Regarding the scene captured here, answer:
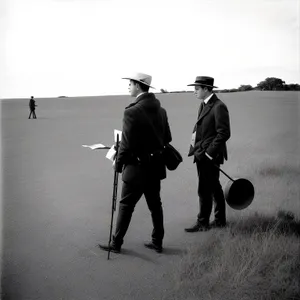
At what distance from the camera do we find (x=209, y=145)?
4242 millimetres


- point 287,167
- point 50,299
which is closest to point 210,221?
point 50,299

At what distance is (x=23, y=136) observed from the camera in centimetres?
1389

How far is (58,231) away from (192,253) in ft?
5.70

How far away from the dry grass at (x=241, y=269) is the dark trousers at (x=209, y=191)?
1.58 ft

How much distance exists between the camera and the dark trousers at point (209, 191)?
14.5ft

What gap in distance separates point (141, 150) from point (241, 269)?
55.4 inches

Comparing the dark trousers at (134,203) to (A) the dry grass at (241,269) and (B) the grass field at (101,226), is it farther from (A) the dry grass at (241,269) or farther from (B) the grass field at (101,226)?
(A) the dry grass at (241,269)

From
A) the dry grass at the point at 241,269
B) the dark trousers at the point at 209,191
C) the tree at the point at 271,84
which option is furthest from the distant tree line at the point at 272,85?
the dry grass at the point at 241,269

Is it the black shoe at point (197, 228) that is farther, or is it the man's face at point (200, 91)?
the black shoe at point (197, 228)

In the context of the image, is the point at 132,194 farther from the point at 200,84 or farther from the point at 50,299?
the point at 200,84

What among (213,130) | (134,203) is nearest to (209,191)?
(213,130)

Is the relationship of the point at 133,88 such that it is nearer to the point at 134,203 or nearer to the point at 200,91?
the point at 200,91

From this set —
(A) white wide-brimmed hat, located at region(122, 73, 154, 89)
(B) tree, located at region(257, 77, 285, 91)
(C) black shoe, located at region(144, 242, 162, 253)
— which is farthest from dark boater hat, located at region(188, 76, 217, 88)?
(C) black shoe, located at region(144, 242, 162, 253)

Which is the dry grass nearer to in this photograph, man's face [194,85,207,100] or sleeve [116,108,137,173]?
sleeve [116,108,137,173]
